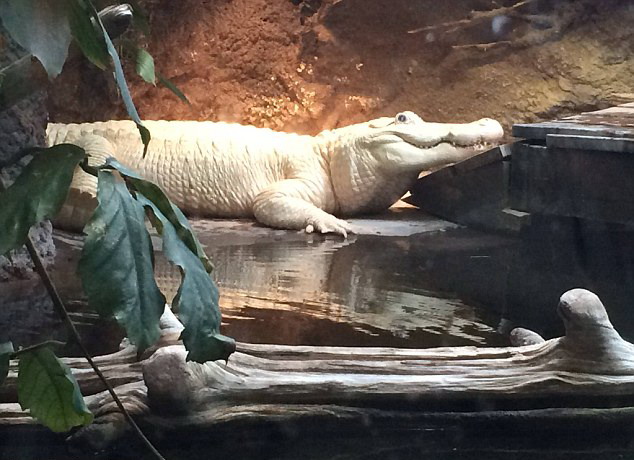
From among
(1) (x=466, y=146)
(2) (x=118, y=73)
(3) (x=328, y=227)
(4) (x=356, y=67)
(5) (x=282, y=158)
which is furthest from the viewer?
(4) (x=356, y=67)

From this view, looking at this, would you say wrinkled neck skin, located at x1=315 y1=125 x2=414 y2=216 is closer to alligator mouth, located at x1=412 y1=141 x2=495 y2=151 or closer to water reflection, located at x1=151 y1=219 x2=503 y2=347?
alligator mouth, located at x1=412 y1=141 x2=495 y2=151

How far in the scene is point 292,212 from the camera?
3.10 meters

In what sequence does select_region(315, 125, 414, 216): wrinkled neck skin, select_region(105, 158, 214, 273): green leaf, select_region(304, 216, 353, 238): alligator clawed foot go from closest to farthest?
select_region(105, 158, 214, 273): green leaf, select_region(304, 216, 353, 238): alligator clawed foot, select_region(315, 125, 414, 216): wrinkled neck skin

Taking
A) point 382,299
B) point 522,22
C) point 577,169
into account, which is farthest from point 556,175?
point 522,22

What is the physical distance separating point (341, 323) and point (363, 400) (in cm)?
48

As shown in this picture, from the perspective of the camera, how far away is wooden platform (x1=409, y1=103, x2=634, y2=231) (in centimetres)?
216

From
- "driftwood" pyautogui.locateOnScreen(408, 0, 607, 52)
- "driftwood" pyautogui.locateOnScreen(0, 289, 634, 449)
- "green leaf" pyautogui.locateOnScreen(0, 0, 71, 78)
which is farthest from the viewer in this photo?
"driftwood" pyautogui.locateOnScreen(408, 0, 607, 52)

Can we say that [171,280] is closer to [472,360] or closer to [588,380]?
[472,360]

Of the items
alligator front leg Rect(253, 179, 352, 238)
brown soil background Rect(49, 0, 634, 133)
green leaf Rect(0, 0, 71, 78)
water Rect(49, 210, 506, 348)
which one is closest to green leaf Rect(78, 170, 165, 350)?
green leaf Rect(0, 0, 71, 78)

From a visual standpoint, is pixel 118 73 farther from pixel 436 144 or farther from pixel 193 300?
pixel 436 144

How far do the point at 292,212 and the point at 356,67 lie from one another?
1327mm

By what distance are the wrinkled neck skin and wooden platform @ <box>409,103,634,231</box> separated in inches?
18.0

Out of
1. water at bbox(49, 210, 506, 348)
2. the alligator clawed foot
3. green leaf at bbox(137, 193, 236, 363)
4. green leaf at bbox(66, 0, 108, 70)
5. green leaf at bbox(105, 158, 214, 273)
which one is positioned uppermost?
green leaf at bbox(66, 0, 108, 70)

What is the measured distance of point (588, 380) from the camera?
4.00 feet
